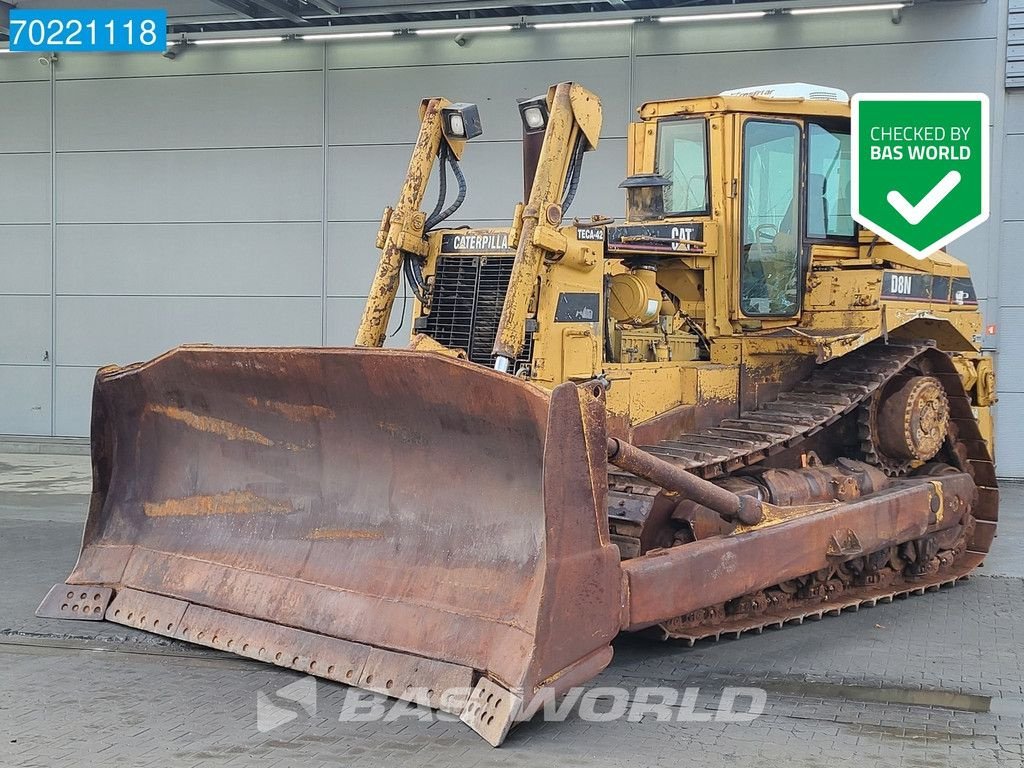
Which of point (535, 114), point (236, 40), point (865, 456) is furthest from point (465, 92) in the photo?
point (865, 456)

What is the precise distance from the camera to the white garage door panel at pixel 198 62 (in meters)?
15.1

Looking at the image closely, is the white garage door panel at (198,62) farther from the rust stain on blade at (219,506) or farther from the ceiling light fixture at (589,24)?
the rust stain on blade at (219,506)

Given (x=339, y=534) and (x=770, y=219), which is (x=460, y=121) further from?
(x=339, y=534)

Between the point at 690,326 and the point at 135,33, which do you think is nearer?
the point at 690,326

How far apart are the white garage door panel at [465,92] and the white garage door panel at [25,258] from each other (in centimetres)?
441

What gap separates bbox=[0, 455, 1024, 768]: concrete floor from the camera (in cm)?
465

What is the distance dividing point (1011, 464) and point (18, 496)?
10531 millimetres

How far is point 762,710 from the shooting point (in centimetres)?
526

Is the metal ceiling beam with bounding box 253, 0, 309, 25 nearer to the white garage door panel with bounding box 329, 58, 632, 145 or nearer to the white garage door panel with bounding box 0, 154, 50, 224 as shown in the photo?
the white garage door panel with bounding box 329, 58, 632, 145

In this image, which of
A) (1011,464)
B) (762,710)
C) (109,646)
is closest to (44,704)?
(109,646)

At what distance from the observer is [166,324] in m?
15.6

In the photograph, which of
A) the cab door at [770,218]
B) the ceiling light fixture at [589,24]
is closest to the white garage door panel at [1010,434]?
the ceiling light fixture at [589,24]

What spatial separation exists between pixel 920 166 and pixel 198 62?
374 inches

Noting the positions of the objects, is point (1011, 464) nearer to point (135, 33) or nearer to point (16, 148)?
point (135, 33)
